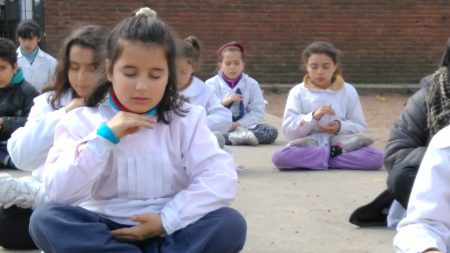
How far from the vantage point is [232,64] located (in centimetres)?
823

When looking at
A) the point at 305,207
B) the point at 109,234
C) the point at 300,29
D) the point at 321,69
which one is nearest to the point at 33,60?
the point at 321,69

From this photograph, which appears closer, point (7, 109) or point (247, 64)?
point (7, 109)

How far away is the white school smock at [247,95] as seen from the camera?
8.44 meters

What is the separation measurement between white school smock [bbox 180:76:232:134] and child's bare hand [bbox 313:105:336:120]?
2.27ft

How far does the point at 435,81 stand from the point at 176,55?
1466 mm

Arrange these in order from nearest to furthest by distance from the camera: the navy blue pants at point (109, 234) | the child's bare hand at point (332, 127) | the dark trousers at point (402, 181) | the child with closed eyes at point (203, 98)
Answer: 1. the navy blue pants at point (109, 234)
2. the dark trousers at point (402, 181)
3. the child with closed eyes at point (203, 98)
4. the child's bare hand at point (332, 127)

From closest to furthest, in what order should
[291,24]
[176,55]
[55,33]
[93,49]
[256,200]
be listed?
[176,55] < [93,49] < [256,200] < [55,33] < [291,24]

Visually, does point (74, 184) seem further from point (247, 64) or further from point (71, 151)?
point (247, 64)

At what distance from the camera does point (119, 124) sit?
3.31 m

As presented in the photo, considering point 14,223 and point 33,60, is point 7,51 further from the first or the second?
point 33,60

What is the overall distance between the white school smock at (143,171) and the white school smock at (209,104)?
3079 millimetres

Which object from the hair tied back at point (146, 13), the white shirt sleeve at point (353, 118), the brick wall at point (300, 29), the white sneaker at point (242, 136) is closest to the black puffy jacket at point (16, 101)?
the white sneaker at point (242, 136)

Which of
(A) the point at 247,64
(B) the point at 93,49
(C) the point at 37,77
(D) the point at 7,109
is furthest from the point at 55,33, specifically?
(B) the point at 93,49

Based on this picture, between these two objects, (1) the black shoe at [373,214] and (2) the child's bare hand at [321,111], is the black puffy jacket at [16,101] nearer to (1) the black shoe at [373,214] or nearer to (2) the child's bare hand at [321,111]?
(2) the child's bare hand at [321,111]
